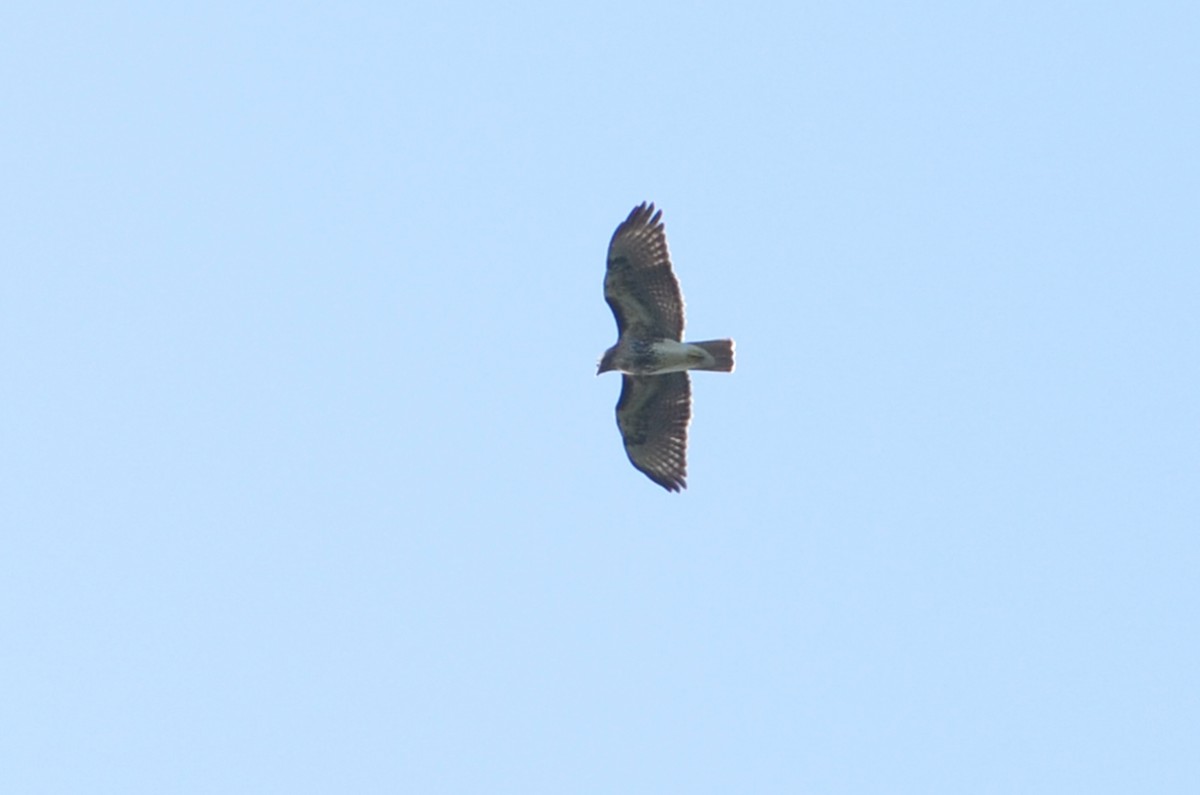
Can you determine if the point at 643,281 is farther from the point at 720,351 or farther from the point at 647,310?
the point at 720,351

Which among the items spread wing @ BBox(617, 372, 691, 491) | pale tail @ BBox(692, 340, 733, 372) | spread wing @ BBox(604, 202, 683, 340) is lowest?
spread wing @ BBox(617, 372, 691, 491)

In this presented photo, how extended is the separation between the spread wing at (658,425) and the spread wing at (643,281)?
3.58 feet

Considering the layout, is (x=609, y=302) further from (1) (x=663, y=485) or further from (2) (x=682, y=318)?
(1) (x=663, y=485)

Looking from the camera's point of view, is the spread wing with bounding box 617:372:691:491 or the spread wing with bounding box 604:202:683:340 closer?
the spread wing with bounding box 604:202:683:340

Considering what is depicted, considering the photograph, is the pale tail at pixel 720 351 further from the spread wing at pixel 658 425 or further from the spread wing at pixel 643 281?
the spread wing at pixel 658 425

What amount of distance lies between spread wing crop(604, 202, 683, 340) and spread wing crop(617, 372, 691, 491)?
1091 mm

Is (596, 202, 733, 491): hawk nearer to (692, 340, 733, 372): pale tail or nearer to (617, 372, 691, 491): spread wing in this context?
(692, 340, 733, 372): pale tail

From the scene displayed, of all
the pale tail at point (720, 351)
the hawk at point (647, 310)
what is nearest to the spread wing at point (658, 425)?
the hawk at point (647, 310)

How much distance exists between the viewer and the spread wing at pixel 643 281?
2825cm

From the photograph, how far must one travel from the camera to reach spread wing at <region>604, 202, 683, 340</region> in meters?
28.2

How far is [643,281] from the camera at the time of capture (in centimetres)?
2838

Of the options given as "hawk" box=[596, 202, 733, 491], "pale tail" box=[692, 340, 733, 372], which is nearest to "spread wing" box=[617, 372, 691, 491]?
"hawk" box=[596, 202, 733, 491]

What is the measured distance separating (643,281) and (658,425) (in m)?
2.27

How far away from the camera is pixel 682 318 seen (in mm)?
28484
